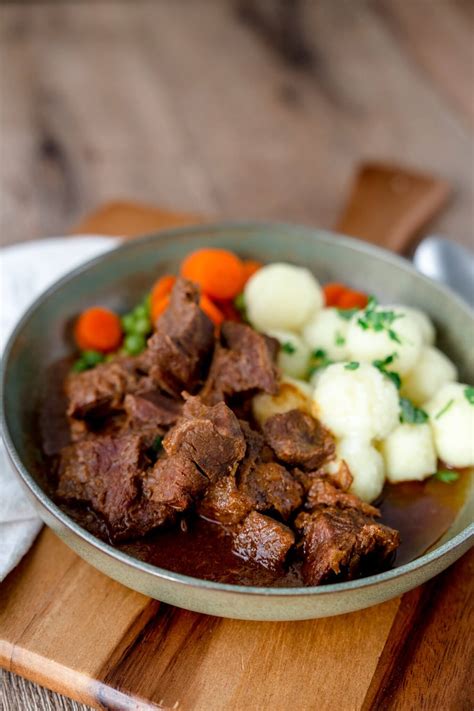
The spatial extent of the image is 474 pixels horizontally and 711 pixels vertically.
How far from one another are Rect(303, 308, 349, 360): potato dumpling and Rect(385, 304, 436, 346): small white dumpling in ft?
0.83

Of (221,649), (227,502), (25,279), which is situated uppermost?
(227,502)

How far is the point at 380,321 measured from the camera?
322cm

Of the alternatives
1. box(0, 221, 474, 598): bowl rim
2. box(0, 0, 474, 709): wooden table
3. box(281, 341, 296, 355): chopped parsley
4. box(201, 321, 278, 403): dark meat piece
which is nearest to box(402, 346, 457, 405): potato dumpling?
box(0, 221, 474, 598): bowl rim

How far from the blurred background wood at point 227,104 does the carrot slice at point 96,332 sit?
161 centimetres

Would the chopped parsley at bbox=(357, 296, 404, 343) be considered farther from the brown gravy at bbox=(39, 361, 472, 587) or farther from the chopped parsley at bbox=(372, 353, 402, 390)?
the brown gravy at bbox=(39, 361, 472, 587)

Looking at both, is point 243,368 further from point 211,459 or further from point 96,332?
point 96,332

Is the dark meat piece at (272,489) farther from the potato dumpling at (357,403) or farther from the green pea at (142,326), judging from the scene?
the green pea at (142,326)

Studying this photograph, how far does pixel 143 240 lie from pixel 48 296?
602mm

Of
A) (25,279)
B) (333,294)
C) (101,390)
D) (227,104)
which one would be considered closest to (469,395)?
(333,294)

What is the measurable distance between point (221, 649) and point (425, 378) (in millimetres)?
1499

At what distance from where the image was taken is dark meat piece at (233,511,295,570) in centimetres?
254

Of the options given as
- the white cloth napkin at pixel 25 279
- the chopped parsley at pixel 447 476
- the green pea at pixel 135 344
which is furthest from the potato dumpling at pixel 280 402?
the white cloth napkin at pixel 25 279

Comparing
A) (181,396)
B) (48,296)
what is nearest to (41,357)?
(48,296)

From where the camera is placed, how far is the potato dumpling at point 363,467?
2.84m
